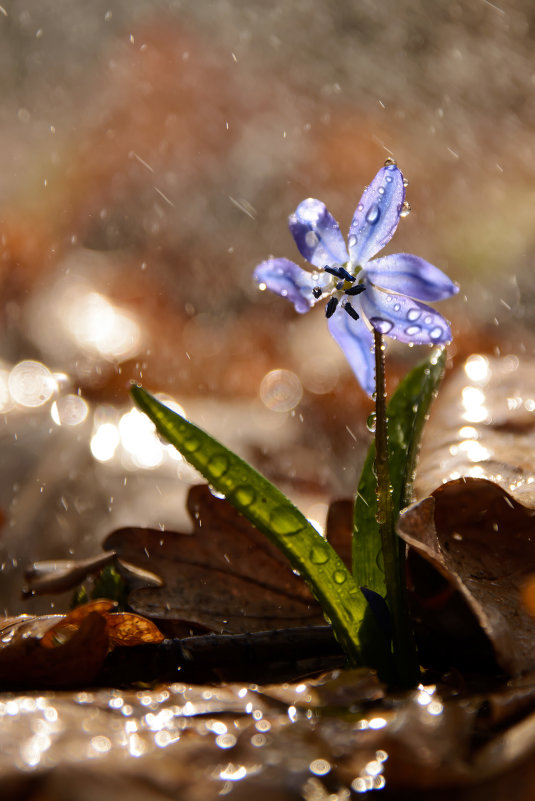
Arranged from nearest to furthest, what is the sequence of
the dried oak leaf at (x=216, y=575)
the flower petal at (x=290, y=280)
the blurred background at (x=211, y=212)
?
the flower petal at (x=290, y=280)
the dried oak leaf at (x=216, y=575)
the blurred background at (x=211, y=212)

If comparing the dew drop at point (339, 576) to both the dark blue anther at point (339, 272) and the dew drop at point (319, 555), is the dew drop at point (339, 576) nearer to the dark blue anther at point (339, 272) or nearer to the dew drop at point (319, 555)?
the dew drop at point (319, 555)

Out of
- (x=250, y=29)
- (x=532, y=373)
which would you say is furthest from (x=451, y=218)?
(x=250, y=29)

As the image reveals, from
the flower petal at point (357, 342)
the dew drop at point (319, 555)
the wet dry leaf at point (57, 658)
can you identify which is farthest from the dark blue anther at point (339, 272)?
the wet dry leaf at point (57, 658)

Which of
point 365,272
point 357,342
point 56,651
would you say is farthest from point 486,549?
point 56,651

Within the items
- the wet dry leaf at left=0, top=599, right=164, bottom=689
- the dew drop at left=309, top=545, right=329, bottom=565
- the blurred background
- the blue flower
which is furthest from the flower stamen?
the blurred background

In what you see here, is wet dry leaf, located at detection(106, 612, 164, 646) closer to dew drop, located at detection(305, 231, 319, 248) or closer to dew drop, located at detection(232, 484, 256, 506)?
dew drop, located at detection(232, 484, 256, 506)

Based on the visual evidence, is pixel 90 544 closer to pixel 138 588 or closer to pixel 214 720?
pixel 138 588

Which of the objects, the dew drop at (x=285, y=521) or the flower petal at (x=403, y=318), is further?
the dew drop at (x=285, y=521)
